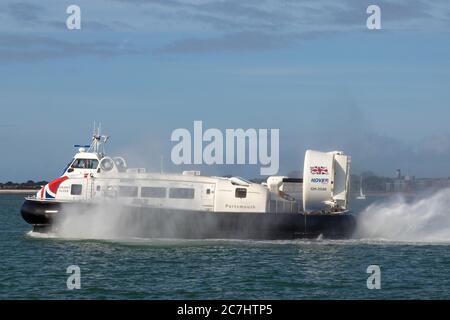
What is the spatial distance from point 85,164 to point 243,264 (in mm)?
9035

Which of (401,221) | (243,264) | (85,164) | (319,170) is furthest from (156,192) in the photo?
(401,221)

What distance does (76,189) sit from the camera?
28906 mm

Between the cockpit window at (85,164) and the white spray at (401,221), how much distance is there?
401 inches

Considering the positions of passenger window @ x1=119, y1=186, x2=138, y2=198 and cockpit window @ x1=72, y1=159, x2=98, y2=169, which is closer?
passenger window @ x1=119, y1=186, x2=138, y2=198

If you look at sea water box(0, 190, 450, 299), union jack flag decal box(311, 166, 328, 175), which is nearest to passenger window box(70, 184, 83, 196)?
sea water box(0, 190, 450, 299)

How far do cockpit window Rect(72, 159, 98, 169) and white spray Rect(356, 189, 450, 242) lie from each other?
10175 mm

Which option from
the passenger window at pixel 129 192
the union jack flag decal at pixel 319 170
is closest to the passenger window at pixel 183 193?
the passenger window at pixel 129 192

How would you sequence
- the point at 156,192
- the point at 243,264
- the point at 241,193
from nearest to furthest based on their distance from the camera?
the point at 243,264, the point at 156,192, the point at 241,193

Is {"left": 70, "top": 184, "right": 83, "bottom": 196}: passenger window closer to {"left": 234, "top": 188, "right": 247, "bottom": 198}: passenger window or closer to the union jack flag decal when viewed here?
{"left": 234, "top": 188, "right": 247, "bottom": 198}: passenger window

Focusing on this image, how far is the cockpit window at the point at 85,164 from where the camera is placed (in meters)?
29.7

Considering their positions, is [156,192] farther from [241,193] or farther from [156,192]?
[241,193]

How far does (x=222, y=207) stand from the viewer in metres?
28.7

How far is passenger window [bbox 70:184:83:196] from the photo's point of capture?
2886 centimetres
